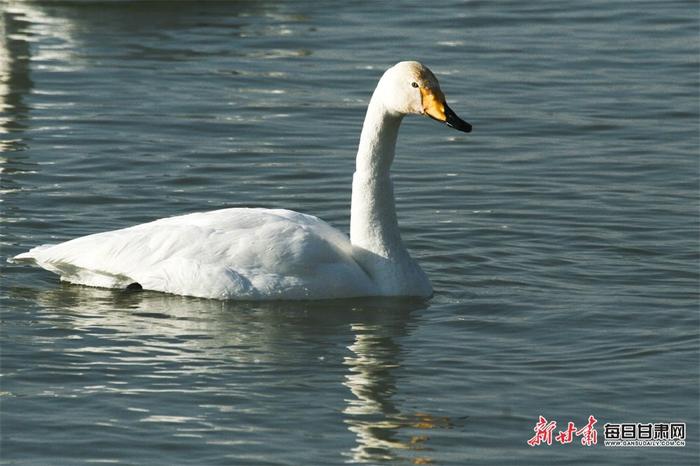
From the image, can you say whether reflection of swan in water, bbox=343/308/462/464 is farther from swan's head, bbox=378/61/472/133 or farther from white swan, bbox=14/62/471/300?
swan's head, bbox=378/61/472/133

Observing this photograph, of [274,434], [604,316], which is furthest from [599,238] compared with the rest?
[274,434]

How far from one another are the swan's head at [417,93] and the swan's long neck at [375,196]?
315mm

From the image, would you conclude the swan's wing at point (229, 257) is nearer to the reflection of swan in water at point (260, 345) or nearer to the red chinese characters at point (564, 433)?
the reflection of swan in water at point (260, 345)

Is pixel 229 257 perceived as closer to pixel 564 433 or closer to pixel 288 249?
pixel 288 249

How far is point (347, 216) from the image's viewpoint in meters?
13.8

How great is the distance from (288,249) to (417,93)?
1.31 metres

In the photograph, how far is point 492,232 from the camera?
13227 mm

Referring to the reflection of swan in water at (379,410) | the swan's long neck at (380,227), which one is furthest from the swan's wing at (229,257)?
the reflection of swan in water at (379,410)

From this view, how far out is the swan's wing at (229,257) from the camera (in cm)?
1128

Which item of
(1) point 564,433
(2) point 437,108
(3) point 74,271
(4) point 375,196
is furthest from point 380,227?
(1) point 564,433

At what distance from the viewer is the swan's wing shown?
37.0 ft

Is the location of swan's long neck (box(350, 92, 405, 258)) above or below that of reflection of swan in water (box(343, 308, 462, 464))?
above

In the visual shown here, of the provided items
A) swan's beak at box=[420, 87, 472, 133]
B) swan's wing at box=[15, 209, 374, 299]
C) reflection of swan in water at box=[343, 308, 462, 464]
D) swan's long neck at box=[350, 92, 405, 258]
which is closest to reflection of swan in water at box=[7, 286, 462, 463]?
reflection of swan in water at box=[343, 308, 462, 464]

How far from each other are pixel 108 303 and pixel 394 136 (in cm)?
220
